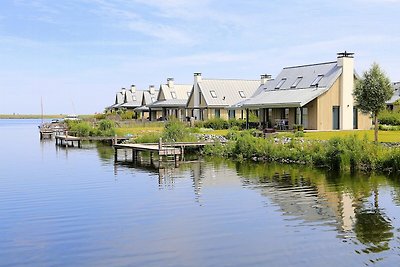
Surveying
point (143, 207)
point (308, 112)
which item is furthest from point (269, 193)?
point (308, 112)

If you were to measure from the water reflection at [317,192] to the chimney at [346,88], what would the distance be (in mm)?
15258

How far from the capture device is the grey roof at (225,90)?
59.6 metres

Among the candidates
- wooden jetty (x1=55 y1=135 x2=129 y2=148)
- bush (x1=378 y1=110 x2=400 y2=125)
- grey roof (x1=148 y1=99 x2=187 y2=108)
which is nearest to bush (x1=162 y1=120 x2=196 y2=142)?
wooden jetty (x1=55 y1=135 x2=129 y2=148)

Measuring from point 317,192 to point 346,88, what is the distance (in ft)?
79.2

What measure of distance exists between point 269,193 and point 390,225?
20.3ft

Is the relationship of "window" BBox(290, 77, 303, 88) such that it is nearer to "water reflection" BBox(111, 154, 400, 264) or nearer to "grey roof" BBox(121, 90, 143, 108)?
"water reflection" BBox(111, 154, 400, 264)

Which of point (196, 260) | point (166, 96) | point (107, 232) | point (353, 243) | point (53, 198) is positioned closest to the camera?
point (196, 260)

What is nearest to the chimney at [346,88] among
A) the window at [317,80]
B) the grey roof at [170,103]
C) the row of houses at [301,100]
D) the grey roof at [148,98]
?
the row of houses at [301,100]

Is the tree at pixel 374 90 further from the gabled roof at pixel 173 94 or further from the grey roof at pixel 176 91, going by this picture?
the grey roof at pixel 176 91

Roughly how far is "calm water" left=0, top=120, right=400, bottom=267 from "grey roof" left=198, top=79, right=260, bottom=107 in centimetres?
3235

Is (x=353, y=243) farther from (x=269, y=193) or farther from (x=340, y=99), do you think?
(x=340, y=99)

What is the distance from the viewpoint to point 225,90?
61.5 m

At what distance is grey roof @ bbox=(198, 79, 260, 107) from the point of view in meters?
59.6

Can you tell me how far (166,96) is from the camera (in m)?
71.3
